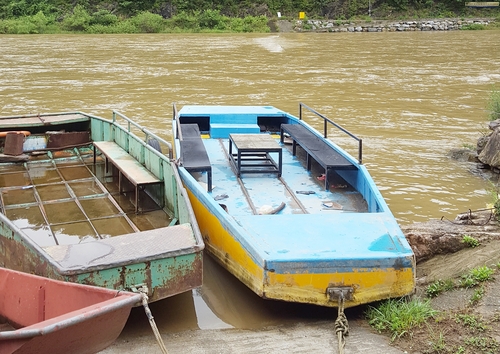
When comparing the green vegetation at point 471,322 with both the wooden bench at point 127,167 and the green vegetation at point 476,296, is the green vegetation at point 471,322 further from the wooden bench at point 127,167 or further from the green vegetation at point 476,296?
the wooden bench at point 127,167

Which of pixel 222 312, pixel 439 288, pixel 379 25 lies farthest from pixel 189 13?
pixel 439 288

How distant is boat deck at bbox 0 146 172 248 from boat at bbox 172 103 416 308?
917 millimetres

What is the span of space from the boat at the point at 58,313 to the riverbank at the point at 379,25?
5099cm

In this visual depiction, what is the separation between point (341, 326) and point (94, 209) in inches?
162

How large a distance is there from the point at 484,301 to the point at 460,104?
48.4 feet

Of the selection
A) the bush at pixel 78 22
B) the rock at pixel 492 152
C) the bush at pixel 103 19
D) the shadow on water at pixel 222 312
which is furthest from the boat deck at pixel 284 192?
the bush at pixel 103 19

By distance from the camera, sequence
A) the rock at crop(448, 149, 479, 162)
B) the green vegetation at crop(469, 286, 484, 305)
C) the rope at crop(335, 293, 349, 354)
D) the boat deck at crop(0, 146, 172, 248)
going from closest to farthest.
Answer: the rope at crop(335, 293, 349, 354)
the green vegetation at crop(469, 286, 484, 305)
the boat deck at crop(0, 146, 172, 248)
the rock at crop(448, 149, 479, 162)

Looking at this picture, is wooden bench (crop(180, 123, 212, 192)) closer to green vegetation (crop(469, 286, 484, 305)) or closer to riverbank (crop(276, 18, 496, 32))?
green vegetation (crop(469, 286, 484, 305))

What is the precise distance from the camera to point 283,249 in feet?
19.3

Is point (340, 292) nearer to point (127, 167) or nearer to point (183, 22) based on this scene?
point (127, 167)

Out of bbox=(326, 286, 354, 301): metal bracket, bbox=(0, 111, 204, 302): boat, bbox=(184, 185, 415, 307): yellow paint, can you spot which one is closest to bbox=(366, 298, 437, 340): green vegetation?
bbox=(184, 185, 415, 307): yellow paint

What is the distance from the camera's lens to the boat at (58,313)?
4.11 m

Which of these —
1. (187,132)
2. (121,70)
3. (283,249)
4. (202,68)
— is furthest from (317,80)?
(283,249)

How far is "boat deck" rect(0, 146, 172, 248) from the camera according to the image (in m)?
7.54
